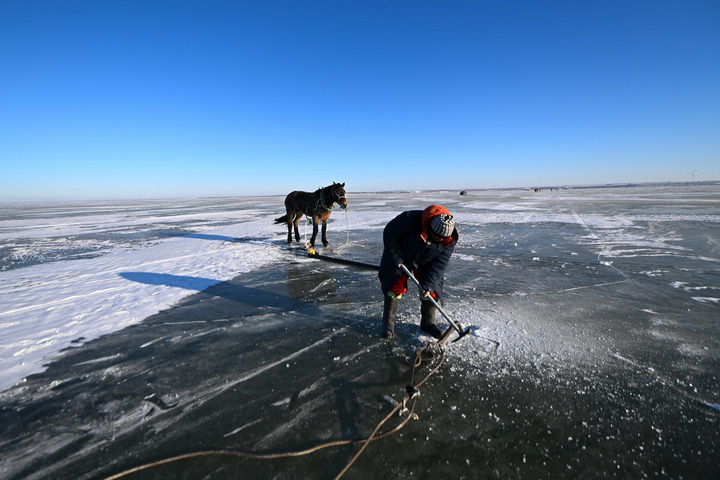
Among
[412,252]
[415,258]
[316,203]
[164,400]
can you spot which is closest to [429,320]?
[415,258]

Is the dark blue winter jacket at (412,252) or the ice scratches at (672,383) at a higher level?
the dark blue winter jacket at (412,252)

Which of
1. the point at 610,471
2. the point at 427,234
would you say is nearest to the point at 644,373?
the point at 610,471

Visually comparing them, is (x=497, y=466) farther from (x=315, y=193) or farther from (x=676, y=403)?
(x=315, y=193)

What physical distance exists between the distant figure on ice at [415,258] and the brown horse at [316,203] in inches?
213

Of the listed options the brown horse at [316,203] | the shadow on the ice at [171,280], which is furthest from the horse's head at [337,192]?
the shadow on the ice at [171,280]

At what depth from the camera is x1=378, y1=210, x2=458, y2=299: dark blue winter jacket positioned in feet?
11.3

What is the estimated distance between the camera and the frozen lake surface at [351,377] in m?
2.06

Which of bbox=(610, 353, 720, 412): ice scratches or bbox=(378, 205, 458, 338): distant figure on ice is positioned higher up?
bbox=(378, 205, 458, 338): distant figure on ice

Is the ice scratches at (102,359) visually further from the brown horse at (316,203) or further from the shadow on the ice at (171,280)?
the brown horse at (316,203)

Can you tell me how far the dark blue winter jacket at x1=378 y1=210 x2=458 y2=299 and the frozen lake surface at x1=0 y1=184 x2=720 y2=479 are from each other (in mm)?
834

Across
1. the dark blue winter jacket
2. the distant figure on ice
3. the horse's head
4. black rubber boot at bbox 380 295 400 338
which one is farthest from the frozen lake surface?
the horse's head

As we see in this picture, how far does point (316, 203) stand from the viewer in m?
9.23

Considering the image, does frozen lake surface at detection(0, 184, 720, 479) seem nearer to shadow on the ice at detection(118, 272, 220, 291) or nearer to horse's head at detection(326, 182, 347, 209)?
shadow on the ice at detection(118, 272, 220, 291)

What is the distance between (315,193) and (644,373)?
8.30 meters
